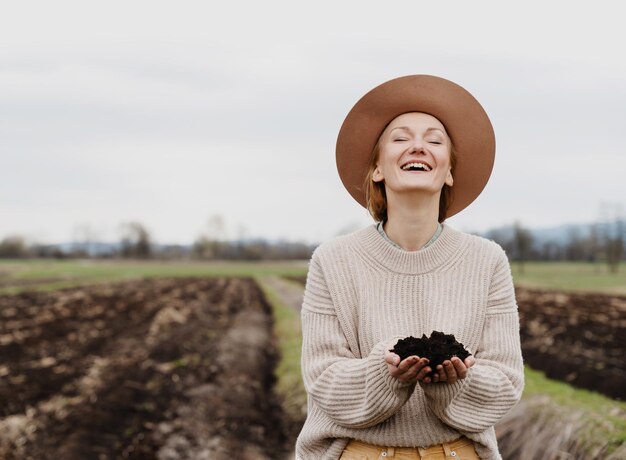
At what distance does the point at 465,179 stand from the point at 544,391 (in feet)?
22.2

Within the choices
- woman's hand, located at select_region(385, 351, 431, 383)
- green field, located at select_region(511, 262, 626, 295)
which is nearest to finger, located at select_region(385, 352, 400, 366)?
woman's hand, located at select_region(385, 351, 431, 383)

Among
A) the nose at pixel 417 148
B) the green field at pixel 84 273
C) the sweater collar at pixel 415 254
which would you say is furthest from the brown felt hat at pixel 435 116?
the green field at pixel 84 273

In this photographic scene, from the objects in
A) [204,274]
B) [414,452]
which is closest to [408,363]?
[414,452]

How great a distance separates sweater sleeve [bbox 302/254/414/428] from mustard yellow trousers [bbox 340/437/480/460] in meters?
0.11

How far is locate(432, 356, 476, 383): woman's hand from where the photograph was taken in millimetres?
1856

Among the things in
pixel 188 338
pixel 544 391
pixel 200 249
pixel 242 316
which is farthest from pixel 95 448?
pixel 200 249

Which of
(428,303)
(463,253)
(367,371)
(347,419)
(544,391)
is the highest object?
(463,253)

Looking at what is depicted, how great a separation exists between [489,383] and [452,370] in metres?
0.25

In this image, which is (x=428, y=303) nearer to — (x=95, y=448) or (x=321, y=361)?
(x=321, y=361)

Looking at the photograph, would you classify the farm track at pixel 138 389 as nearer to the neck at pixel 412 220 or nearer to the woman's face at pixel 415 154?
the neck at pixel 412 220

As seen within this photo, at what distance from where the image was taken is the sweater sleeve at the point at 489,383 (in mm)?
2027

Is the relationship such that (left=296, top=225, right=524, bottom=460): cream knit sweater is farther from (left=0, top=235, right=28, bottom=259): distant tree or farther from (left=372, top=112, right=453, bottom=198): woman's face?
(left=0, top=235, right=28, bottom=259): distant tree

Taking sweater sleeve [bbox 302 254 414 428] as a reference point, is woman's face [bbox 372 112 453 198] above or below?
above

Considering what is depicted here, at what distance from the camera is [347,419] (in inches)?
81.3
